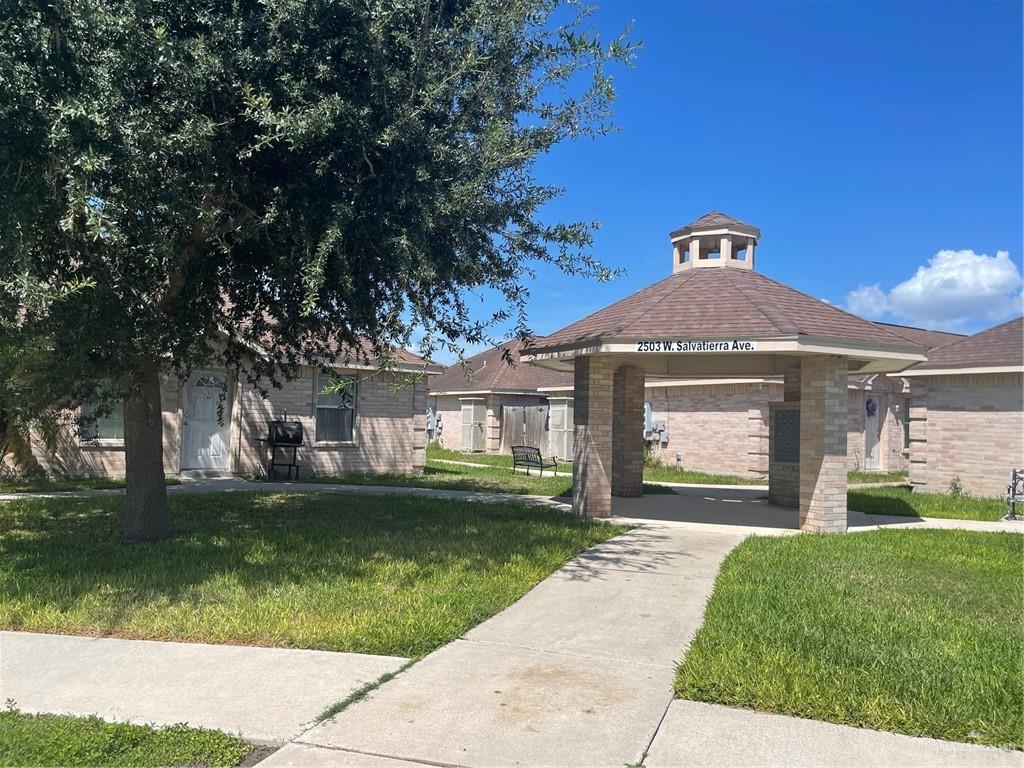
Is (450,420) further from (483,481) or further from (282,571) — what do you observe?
(282,571)

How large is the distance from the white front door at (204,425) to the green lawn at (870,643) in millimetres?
12897

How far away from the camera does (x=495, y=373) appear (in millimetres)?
32281

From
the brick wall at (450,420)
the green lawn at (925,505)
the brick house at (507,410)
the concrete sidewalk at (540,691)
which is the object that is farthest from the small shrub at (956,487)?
the brick wall at (450,420)

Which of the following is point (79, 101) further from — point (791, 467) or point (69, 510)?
point (791, 467)

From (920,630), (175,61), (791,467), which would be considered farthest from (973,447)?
(175,61)

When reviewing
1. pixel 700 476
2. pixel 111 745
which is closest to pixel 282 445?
pixel 700 476

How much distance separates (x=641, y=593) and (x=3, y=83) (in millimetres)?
7086

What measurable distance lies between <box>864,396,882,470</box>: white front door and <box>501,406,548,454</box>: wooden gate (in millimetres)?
11073

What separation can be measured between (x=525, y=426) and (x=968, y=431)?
16.3 metres

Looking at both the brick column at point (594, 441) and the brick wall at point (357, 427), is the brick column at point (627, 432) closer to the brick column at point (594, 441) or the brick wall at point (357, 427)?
the brick column at point (594, 441)

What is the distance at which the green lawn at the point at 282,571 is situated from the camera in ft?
19.6

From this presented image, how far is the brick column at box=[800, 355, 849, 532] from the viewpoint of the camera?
11156 mm

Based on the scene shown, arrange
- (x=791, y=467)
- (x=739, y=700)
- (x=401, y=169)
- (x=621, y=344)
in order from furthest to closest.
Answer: (x=791, y=467) < (x=621, y=344) < (x=401, y=169) < (x=739, y=700)

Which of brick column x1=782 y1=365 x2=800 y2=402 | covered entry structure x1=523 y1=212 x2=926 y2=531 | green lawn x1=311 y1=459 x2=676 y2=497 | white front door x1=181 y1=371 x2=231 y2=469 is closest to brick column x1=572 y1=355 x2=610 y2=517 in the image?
covered entry structure x1=523 y1=212 x2=926 y2=531
